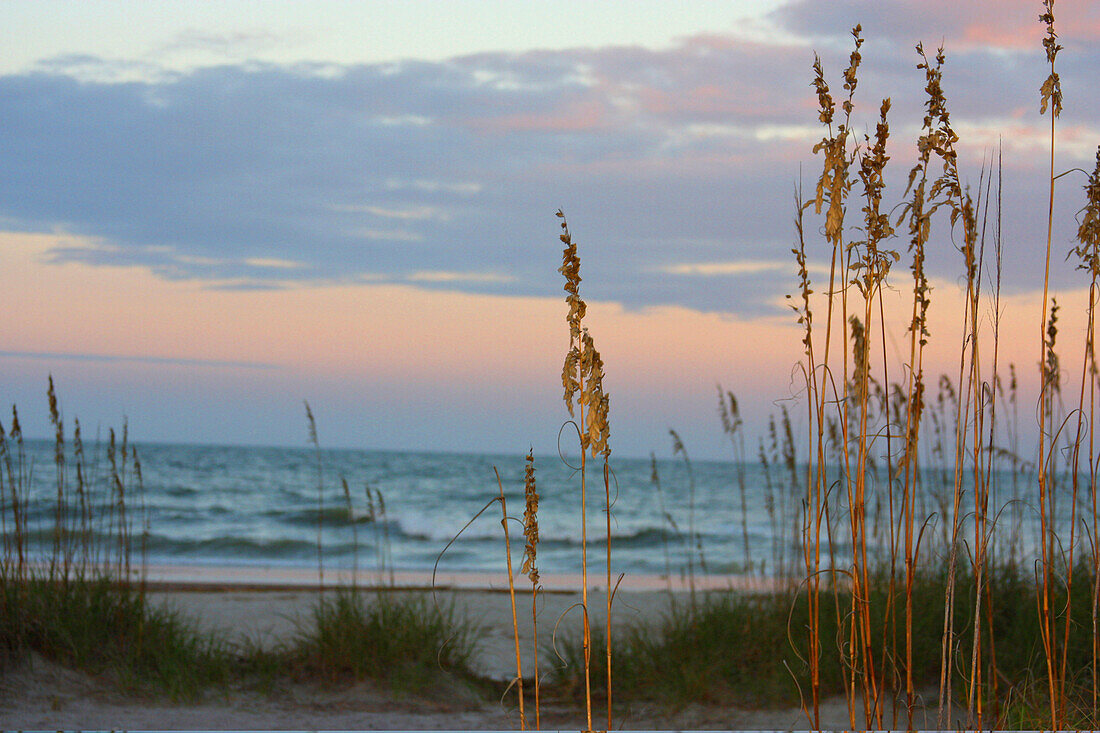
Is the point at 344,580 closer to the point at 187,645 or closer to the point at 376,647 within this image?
the point at 187,645

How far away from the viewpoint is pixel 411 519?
2072 cm

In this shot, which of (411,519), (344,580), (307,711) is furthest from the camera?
(411,519)

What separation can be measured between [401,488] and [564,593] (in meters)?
18.5

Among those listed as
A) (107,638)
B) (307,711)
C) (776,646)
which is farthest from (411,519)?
(776,646)

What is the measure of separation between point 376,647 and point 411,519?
1635 cm

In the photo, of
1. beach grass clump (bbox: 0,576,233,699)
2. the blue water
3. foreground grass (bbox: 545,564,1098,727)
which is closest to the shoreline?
the blue water

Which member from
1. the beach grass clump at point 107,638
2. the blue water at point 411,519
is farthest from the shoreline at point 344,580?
the beach grass clump at point 107,638

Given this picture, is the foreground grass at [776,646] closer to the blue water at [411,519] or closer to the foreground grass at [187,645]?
the blue water at [411,519]

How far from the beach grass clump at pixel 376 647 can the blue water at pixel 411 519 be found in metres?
1.11

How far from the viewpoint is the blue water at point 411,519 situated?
12.1 meters

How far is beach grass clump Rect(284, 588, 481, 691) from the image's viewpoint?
460 centimetres

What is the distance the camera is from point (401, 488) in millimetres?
27125

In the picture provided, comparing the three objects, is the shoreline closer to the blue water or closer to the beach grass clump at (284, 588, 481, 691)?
the blue water

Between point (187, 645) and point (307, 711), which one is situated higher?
point (187, 645)
